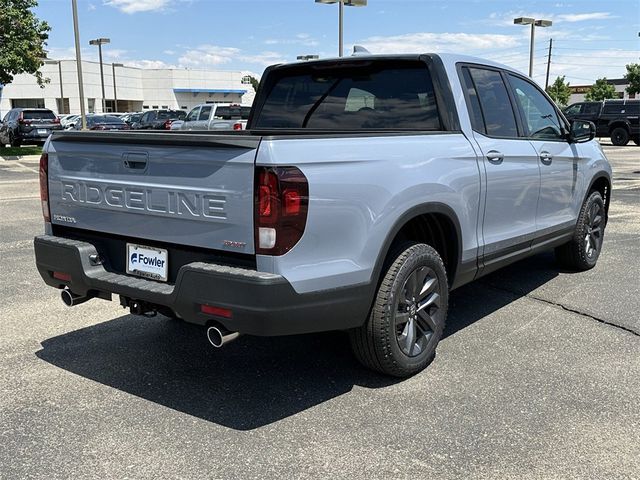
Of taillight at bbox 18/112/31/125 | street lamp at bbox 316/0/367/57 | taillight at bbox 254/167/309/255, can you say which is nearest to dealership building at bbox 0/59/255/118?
taillight at bbox 18/112/31/125

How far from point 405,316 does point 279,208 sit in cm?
115

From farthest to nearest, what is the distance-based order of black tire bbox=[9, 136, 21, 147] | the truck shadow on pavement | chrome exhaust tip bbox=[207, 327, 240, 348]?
1. black tire bbox=[9, 136, 21, 147]
2. the truck shadow on pavement
3. chrome exhaust tip bbox=[207, 327, 240, 348]

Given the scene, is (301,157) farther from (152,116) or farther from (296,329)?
(152,116)

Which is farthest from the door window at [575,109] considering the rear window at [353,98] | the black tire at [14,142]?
the rear window at [353,98]

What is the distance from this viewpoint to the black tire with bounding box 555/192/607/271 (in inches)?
234

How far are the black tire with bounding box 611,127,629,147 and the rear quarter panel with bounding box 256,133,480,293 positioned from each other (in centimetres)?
2849

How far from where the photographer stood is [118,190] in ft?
11.5

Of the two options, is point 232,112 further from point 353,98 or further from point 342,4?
point 353,98

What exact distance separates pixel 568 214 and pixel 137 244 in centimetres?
377

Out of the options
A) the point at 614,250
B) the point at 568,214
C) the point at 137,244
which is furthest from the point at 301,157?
the point at 614,250

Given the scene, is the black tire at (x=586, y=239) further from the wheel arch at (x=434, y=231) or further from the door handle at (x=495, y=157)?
the wheel arch at (x=434, y=231)

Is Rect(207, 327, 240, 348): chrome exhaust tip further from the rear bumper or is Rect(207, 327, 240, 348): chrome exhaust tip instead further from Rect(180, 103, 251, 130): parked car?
Rect(180, 103, 251, 130): parked car

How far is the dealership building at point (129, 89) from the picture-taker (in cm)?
7256

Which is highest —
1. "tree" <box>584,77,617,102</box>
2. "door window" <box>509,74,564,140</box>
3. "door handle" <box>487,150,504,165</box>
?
"tree" <box>584,77,617,102</box>
